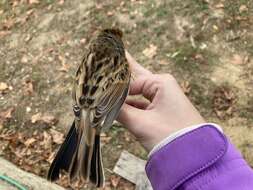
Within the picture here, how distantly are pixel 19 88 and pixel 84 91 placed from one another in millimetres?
3927

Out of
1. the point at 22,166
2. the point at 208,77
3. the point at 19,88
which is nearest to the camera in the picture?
the point at 22,166

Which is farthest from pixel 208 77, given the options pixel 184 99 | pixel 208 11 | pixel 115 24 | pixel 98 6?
pixel 184 99

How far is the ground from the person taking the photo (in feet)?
19.4

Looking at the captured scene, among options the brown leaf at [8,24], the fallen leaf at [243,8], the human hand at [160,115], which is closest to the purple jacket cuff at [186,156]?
the human hand at [160,115]

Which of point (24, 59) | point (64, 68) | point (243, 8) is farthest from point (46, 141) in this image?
point (243, 8)

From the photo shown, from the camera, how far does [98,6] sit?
7539 millimetres

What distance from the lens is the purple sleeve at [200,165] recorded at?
257 cm

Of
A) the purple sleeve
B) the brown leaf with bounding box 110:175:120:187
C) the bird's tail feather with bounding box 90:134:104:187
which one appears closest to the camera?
the purple sleeve

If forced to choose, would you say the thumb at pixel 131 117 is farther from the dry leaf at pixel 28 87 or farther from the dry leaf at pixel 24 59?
the dry leaf at pixel 24 59

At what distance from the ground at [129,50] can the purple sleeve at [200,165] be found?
2.75m

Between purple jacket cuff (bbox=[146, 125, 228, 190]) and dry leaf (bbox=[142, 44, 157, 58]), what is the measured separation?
3.92 meters

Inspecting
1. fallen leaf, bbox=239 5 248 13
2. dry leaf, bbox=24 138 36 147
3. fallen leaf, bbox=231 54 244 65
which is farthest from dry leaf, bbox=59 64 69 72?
fallen leaf, bbox=239 5 248 13

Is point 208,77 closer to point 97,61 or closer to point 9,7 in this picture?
point 97,61

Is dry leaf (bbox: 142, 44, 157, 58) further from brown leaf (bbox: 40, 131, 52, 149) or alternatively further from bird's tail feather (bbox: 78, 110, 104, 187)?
bird's tail feather (bbox: 78, 110, 104, 187)
